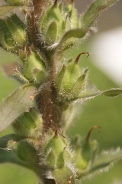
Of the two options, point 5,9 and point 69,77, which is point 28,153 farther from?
point 5,9

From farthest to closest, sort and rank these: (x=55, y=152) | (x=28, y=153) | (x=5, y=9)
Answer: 1. (x=28, y=153)
2. (x=55, y=152)
3. (x=5, y=9)

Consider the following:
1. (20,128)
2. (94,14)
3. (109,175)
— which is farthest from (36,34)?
(109,175)

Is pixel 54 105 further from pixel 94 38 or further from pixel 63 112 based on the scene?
pixel 94 38

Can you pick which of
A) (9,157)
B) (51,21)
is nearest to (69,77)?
(51,21)

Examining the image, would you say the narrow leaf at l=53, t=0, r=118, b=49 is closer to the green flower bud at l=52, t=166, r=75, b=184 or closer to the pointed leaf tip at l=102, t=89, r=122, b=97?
the pointed leaf tip at l=102, t=89, r=122, b=97

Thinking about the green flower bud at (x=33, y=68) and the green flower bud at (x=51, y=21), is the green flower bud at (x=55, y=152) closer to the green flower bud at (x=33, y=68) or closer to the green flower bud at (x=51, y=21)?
the green flower bud at (x=33, y=68)

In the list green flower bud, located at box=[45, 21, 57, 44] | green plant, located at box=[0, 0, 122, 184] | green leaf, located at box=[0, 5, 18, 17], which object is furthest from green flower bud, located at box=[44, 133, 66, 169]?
green leaf, located at box=[0, 5, 18, 17]

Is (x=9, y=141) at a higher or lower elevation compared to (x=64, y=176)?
higher
